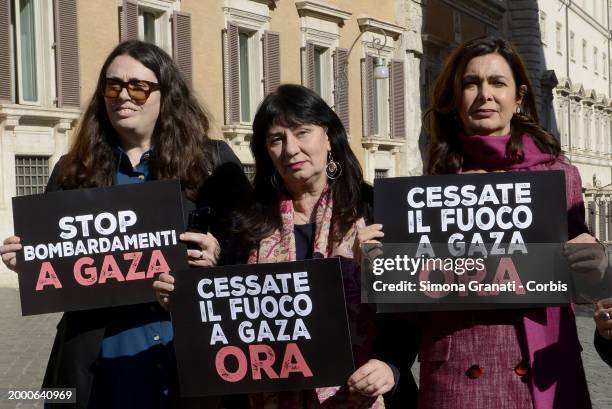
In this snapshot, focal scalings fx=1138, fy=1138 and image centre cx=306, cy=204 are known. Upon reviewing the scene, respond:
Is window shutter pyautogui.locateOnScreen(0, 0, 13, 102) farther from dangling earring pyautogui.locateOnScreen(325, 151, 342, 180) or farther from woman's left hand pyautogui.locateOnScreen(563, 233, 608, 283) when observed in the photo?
woman's left hand pyautogui.locateOnScreen(563, 233, 608, 283)

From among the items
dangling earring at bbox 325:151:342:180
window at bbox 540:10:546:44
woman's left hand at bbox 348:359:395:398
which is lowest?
woman's left hand at bbox 348:359:395:398

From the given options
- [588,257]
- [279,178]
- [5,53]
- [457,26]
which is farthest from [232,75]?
[588,257]

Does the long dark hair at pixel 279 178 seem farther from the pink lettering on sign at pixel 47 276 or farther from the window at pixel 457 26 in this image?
the window at pixel 457 26

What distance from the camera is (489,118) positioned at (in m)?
3.58

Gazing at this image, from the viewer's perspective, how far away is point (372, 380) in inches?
135

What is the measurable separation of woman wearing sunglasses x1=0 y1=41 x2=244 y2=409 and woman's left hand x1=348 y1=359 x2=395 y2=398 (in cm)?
63

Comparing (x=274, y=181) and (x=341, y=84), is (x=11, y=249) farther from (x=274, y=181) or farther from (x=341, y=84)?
(x=341, y=84)

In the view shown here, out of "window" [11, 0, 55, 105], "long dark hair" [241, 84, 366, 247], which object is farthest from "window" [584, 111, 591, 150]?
"long dark hair" [241, 84, 366, 247]

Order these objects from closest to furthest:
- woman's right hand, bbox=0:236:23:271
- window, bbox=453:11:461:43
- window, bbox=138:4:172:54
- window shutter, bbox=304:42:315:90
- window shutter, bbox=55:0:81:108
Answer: woman's right hand, bbox=0:236:23:271, window shutter, bbox=55:0:81:108, window, bbox=138:4:172:54, window shutter, bbox=304:42:315:90, window, bbox=453:11:461:43

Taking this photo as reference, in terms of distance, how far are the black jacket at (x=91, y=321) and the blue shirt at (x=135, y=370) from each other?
36mm

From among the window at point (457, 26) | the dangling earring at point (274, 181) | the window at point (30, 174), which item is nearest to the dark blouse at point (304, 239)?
the dangling earring at point (274, 181)

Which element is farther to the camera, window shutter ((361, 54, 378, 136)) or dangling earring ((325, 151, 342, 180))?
window shutter ((361, 54, 378, 136))

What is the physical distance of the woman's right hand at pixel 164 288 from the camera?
11.7 feet

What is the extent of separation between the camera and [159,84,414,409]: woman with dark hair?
3543 millimetres
